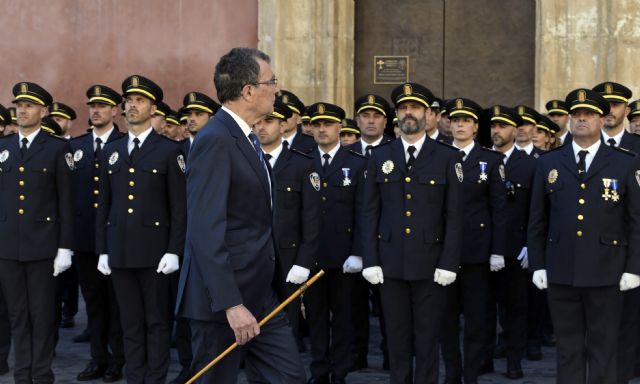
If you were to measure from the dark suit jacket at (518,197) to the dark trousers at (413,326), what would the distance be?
1.86 meters

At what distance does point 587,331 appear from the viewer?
23.9ft

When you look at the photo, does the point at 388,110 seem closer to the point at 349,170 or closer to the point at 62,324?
the point at 349,170

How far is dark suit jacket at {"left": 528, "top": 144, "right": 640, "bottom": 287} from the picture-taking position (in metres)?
7.22

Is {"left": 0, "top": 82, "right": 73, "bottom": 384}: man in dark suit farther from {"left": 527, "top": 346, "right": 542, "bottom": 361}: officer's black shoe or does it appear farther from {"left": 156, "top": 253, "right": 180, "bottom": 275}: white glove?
{"left": 527, "top": 346, "right": 542, "bottom": 361}: officer's black shoe

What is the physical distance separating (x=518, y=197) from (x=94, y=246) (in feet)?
11.4

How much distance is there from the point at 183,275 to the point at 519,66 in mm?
9327

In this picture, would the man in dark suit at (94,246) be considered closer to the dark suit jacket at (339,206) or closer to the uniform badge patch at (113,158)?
the uniform badge patch at (113,158)

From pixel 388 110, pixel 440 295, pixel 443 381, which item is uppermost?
pixel 388 110

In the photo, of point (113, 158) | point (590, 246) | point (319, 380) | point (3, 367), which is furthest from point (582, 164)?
point (3, 367)

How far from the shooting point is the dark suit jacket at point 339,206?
29.4 ft

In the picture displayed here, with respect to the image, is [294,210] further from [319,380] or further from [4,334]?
[4,334]

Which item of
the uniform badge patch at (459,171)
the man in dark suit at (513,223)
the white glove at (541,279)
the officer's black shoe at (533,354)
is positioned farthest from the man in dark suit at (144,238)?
the officer's black shoe at (533,354)

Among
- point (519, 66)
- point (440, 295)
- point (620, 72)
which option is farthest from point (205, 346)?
point (519, 66)

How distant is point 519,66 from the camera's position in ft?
45.9
